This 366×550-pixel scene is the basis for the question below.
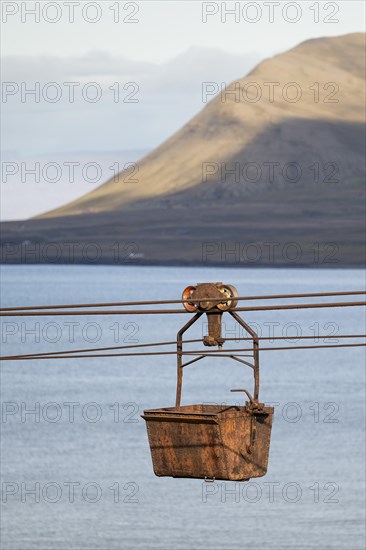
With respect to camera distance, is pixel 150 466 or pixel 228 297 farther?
pixel 150 466

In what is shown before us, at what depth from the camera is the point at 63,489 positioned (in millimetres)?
68562

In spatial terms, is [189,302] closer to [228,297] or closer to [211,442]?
[228,297]

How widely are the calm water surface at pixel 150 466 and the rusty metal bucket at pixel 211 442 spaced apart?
155 ft

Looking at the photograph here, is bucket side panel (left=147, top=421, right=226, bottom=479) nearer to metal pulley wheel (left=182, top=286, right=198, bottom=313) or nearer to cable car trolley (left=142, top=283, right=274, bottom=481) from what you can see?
cable car trolley (left=142, top=283, right=274, bottom=481)

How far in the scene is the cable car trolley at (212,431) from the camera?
28.6 ft

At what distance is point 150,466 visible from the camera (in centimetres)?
7475

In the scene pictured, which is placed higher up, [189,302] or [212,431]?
[189,302]

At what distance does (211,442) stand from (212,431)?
0.08m

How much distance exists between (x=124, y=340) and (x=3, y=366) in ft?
74.8

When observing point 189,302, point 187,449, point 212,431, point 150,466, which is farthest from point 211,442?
point 150,466

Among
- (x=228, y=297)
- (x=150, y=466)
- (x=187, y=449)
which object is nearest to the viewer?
(x=228, y=297)

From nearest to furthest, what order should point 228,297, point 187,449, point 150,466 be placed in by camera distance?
point 228,297 → point 187,449 → point 150,466

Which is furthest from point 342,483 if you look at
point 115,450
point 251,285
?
point 251,285

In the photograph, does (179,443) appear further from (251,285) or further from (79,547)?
(251,285)
